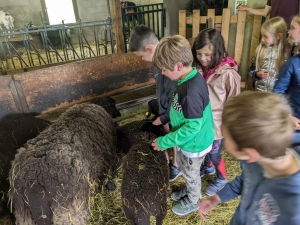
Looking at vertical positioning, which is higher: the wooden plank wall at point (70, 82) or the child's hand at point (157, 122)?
the wooden plank wall at point (70, 82)

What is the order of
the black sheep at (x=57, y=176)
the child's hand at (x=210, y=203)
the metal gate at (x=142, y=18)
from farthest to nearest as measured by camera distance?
the metal gate at (x=142, y=18)
the black sheep at (x=57, y=176)
the child's hand at (x=210, y=203)

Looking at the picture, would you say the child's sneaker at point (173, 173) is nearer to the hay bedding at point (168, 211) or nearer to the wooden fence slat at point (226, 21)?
the hay bedding at point (168, 211)

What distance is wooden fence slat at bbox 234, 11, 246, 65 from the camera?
489 centimetres

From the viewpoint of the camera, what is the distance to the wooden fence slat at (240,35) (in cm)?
489

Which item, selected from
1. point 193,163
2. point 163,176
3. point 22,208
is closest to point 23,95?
point 22,208

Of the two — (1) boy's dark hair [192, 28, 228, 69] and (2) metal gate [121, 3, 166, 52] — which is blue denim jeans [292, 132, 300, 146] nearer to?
(1) boy's dark hair [192, 28, 228, 69]

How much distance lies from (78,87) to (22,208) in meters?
1.95

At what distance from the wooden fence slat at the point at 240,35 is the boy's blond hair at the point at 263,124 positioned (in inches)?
177

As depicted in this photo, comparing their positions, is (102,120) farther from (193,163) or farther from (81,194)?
(193,163)

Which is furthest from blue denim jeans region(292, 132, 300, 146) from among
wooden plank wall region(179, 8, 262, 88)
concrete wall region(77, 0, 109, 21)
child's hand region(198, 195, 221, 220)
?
concrete wall region(77, 0, 109, 21)

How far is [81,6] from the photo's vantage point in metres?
9.50

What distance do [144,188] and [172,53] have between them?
112 centimetres

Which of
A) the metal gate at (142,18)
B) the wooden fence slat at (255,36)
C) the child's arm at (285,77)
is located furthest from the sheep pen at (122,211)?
the metal gate at (142,18)

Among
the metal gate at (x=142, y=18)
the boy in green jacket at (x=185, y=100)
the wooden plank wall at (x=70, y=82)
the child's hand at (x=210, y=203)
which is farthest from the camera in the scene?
the metal gate at (x=142, y=18)
